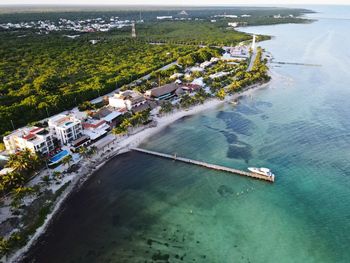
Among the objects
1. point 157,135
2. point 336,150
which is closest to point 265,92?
point 336,150

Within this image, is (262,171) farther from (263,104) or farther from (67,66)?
(67,66)

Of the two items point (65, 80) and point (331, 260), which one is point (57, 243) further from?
point (65, 80)

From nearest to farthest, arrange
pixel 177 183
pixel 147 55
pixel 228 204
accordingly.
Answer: pixel 228 204 → pixel 177 183 → pixel 147 55

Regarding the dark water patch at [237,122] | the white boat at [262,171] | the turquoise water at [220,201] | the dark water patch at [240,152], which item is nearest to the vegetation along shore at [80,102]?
the turquoise water at [220,201]

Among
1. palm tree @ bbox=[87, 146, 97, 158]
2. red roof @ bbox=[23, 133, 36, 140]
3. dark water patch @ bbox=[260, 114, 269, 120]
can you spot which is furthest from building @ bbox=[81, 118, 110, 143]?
dark water patch @ bbox=[260, 114, 269, 120]

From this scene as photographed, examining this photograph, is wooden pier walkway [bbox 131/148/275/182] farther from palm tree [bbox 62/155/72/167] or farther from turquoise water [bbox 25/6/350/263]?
palm tree [bbox 62/155/72/167]
